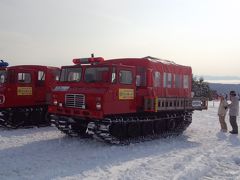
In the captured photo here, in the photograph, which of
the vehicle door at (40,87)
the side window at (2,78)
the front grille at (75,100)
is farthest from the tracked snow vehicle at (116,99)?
the side window at (2,78)

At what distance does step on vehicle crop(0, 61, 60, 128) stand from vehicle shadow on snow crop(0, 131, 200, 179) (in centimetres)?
377

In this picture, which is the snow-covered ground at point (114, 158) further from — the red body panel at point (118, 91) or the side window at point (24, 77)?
the side window at point (24, 77)

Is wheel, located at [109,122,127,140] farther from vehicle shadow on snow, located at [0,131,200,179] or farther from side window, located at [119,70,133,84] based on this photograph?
side window, located at [119,70,133,84]

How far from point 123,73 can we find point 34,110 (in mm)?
6206

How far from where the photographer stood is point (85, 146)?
10969mm

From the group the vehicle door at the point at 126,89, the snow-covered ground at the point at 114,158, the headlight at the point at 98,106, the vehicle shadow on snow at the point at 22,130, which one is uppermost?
the vehicle door at the point at 126,89

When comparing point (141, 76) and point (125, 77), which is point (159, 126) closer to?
point (141, 76)

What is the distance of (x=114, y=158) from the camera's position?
9.29 m

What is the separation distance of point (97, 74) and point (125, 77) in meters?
0.95

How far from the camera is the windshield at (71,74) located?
11.9m

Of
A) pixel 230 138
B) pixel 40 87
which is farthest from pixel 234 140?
pixel 40 87

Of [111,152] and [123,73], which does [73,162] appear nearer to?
[111,152]

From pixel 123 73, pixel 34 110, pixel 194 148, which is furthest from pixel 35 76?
pixel 194 148

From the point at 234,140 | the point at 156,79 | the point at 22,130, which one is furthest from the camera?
the point at 22,130
